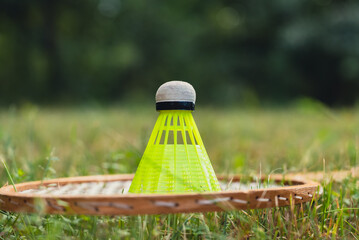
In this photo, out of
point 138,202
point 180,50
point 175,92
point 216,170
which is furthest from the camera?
point 180,50

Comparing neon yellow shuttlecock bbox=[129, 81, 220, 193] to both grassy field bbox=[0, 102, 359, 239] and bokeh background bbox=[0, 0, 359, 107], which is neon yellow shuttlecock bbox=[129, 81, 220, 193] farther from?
bokeh background bbox=[0, 0, 359, 107]

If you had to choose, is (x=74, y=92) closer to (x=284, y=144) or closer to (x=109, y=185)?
(x=284, y=144)

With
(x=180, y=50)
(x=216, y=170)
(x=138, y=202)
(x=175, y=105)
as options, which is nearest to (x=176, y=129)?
(x=175, y=105)

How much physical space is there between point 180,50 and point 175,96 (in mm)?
12386

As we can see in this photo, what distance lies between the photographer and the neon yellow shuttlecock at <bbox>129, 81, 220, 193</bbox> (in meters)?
1.10

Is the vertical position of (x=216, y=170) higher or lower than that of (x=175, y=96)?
lower

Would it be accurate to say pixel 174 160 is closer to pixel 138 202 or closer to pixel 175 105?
pixel 175 105

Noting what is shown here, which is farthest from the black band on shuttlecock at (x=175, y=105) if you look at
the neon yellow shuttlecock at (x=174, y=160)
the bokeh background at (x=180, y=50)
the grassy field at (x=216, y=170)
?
the bokeh background at (x=180, y=50)

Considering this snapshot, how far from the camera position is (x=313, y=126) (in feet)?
12.3

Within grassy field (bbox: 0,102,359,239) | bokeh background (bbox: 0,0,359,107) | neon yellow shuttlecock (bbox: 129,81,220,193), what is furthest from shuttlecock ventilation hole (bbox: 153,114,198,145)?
bokeh background (bbox: 0,0,359,107)

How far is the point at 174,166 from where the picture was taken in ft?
3.70

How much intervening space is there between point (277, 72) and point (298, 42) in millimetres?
1672

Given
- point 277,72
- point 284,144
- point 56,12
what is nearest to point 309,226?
point 284,144

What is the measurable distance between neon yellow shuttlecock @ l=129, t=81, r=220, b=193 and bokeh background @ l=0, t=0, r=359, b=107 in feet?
27.2
